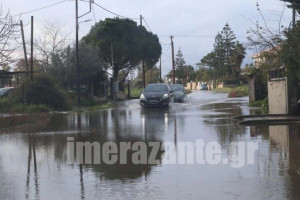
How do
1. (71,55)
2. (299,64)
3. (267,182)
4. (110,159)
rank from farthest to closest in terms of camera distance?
(71,55) → (299,64) → (110,159) → (267,182)

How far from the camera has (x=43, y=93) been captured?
105 ft

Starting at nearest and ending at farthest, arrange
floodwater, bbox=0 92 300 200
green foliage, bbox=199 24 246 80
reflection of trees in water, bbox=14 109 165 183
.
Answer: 1. floodwater, bbox=0 92 300 200
2. reflection of trees in water, bbox=14 109 165 183
3. green foliage, bbox=199 24 246 80

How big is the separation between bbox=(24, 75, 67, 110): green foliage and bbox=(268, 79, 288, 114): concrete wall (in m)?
15.1

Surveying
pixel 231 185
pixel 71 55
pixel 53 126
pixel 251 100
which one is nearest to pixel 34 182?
pixel 231 185

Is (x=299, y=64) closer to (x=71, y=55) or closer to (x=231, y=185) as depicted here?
(x=231, y=185)

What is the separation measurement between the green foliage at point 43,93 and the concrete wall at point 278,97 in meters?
15.1

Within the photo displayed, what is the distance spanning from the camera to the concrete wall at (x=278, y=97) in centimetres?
2081

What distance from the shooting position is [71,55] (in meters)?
43.9

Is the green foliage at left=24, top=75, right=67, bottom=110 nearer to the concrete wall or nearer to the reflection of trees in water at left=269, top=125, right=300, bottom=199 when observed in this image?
the concrete wall

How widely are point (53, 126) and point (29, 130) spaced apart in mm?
1760

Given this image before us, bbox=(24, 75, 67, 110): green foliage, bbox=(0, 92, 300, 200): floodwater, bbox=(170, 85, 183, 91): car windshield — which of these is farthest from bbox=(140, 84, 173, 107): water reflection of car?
bbox=(0, 92, 300, 200): floodwater

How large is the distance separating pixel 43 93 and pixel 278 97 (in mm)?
16067

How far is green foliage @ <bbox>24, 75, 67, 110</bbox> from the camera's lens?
31.8 meters

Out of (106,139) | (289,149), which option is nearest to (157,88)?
(106,139)
